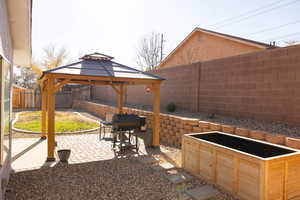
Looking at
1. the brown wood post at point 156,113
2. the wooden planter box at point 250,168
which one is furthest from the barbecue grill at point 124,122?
the wooden planter box at point 250,168

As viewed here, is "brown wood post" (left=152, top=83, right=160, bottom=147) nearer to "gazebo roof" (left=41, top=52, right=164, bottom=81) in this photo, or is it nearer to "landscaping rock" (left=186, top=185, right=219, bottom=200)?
"gazebo roof" (left=41, top=52, right=164, bottom=81)

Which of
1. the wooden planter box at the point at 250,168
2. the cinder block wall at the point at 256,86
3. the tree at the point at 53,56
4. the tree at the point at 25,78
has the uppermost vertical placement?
the tree at the point at 53,56

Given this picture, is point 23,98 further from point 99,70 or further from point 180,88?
point 180,88

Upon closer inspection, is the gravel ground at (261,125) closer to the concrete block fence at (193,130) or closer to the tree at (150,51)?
the concrete block fence at (193,130)

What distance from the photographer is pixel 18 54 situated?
5.79m

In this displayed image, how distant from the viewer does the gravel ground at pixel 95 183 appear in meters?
3.23

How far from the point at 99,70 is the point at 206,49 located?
1053 cm

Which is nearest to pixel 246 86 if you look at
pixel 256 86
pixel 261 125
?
pixel 256 86

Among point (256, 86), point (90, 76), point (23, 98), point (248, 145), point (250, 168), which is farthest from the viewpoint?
point (23, 98)

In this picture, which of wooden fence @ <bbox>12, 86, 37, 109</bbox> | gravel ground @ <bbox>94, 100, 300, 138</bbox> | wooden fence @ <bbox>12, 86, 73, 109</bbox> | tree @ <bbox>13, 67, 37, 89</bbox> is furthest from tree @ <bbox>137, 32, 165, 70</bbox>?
gravel ground @ <bbox>94, 100, 300, 138</bbox>

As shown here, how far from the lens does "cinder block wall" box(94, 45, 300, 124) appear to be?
4.47m

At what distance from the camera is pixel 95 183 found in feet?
12.0

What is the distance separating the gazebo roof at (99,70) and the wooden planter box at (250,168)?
246 cm

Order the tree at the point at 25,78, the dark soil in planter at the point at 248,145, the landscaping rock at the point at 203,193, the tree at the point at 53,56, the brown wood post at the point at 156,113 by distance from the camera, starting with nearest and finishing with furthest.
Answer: the landscaping rock at the point at 203,193
the dark soil in planter at the point at 248,145
the brown wood post at the point at 156,113
the tree at the point at 53,56
the tree at the point at 25,78
